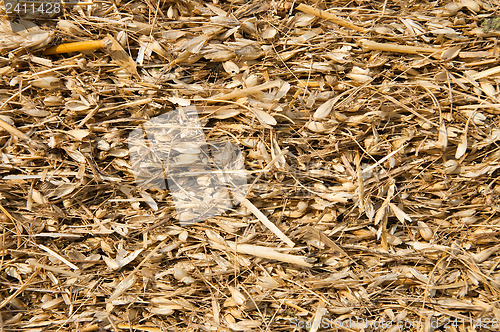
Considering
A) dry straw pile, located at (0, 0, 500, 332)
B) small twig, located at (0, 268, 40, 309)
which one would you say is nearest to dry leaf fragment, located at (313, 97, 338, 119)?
dry straw pile, located at (0, 0, 500, 332)

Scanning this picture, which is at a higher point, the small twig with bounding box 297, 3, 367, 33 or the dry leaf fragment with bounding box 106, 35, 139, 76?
the small twig with bounding box 297, 3, 367, 33

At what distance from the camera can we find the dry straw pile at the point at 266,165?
→ 0.86 m

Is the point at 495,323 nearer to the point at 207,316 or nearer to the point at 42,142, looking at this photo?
Answer: the point at 207,316

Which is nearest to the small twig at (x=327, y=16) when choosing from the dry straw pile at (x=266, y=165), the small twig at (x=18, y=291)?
the dry straw pile at (x=266, y=165)

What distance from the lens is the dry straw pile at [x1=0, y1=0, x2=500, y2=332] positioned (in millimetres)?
857

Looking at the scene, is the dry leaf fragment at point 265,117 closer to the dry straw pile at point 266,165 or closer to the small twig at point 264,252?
the dry straw pile at point 266,165

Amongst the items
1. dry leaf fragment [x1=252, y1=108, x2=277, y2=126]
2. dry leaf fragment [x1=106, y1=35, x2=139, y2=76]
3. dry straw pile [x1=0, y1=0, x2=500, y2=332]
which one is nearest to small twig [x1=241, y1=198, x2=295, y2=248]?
dry straw pile [x1=0, y1=0, x2=500, y2=332]

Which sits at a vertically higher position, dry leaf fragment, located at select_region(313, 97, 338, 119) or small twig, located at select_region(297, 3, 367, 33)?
small twig, located at select_region(297, 3, 367, 33)

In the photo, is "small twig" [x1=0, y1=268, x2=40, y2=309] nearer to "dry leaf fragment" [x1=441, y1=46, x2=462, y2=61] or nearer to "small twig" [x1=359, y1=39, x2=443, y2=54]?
"small twig" [x1=359, y1=39, x2=443, y2=54]

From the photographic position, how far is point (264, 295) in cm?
86

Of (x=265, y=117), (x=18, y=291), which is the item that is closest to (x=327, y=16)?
(x=265, y=117)

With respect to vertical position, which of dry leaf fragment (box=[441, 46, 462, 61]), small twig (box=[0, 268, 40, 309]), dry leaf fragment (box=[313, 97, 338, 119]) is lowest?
small twig (box=[0, 268, 40, 309])

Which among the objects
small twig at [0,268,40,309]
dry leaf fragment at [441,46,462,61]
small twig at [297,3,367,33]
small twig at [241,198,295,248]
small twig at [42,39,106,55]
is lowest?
small twig at [0,268,40,309]

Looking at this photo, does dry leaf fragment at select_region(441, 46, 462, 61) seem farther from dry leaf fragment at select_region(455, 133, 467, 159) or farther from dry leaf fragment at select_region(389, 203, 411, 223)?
dry leaf fragment at select_region(389, 203, 411, 223)
